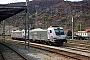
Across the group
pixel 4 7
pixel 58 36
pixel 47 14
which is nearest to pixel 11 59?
pixel 4 7

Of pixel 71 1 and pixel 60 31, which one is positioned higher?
pixel 71 1

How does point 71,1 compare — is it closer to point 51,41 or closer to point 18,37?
point 18,37

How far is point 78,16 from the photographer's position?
127188 millimetres

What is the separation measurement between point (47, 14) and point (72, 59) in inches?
5176

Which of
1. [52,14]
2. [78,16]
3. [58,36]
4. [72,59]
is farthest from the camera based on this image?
[52,14]

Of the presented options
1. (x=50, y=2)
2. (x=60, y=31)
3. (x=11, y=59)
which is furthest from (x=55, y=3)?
(x=11, y=59)

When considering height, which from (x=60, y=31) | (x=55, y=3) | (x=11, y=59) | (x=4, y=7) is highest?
(x=55, y=3)

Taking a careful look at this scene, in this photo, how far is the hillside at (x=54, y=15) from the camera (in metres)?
101

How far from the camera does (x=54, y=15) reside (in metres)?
145

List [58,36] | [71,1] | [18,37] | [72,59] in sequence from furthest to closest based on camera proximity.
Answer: [71,1], [18,37], [58,36], [72,59]

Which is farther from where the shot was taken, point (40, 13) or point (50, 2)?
point (50, 2)

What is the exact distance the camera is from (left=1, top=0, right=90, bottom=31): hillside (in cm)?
10119

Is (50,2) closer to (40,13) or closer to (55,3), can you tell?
(55,3)

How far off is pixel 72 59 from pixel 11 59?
4831mm
